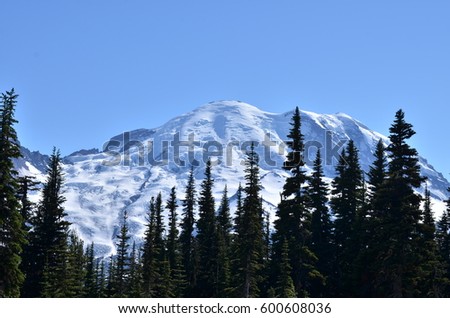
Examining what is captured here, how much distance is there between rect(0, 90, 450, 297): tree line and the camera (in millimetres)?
41188

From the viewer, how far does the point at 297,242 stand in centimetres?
5409

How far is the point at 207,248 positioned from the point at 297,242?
26423mm

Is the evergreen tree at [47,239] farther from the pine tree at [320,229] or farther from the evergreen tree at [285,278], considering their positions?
the pine tree at [320,229]

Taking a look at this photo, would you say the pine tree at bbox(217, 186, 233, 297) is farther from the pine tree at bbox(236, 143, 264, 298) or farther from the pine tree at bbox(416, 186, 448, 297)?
the pine tree at bbox(416, 186, 448, 297)

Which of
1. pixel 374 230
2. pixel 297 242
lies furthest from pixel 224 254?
pixel 374 230

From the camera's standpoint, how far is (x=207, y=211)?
82.1m

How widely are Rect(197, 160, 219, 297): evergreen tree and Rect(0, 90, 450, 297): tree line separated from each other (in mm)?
166

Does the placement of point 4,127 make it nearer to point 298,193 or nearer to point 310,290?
point 298,193

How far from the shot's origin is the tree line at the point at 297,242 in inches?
1622

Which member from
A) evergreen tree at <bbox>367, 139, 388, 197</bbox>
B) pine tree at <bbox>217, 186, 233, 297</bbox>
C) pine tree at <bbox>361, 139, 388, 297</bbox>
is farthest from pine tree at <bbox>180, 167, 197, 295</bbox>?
pine tree at <bbox>361, 139, 388, 297</bbox>

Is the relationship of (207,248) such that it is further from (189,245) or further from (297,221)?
(297,221)

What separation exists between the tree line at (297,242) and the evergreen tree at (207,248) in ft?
0.55
